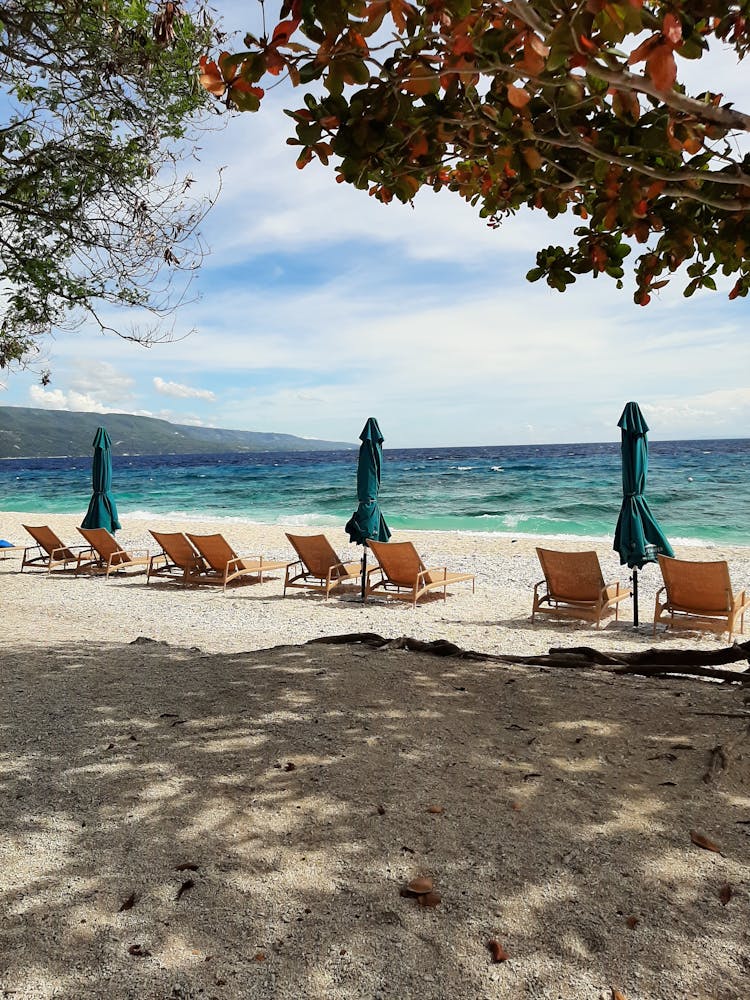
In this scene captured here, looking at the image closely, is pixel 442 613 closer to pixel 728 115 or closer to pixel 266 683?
pixel 266 683

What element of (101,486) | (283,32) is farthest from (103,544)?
(283,32)

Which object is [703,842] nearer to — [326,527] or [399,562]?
[399,562]

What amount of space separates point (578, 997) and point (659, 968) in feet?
0.82

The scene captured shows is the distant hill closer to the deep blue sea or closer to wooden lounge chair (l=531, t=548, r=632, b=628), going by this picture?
the deep blue sea

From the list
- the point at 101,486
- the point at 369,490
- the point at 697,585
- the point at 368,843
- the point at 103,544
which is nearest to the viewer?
the point at 368,843

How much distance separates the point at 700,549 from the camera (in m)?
18.8

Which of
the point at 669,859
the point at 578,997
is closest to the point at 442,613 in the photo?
the point at 669,859

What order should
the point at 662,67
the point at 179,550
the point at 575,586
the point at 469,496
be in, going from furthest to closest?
the point at 469,496 → the point at 179,550 → the point at 575,586 → the point at 662,67

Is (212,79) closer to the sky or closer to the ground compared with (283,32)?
closer to the ground

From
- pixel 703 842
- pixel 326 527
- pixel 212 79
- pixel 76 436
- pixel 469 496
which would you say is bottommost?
pixel 326 527

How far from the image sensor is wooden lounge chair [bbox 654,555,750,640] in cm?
753

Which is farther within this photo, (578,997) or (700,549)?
(700,549)

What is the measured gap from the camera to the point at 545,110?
3199 millimetres

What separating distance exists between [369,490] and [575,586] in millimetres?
3427
